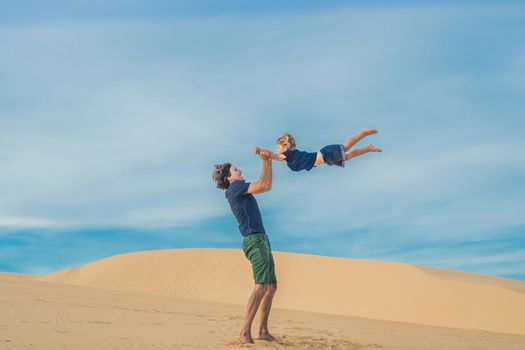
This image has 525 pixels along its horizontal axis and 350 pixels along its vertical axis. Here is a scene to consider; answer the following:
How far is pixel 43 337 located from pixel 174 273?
1966 centimetres

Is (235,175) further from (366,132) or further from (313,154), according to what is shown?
(366,132)

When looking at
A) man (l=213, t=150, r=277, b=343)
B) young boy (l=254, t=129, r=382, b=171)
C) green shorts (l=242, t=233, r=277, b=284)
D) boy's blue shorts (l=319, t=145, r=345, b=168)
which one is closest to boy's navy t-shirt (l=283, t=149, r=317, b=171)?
young boy (l=254, t=129, r=382, b=171)

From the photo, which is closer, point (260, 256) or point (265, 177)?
point (265, 177)

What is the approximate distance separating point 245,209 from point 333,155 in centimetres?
143

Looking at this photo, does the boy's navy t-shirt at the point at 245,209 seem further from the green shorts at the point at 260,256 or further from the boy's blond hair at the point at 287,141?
the boy's blond hair at the point at 287,141

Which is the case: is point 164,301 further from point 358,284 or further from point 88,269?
point 88,269

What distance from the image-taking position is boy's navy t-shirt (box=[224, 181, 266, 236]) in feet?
28.8

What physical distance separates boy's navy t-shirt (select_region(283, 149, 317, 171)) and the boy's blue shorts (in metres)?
0.17

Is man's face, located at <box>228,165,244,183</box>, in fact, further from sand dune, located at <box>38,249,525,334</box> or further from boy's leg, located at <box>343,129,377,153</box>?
sand dune, located at <box>38,249,525,334</box>

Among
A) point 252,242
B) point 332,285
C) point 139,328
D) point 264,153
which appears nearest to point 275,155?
point 264,153

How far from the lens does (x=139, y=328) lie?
10.4 m

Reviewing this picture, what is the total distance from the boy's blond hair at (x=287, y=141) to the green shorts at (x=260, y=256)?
1.26m

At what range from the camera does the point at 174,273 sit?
28.4 meters

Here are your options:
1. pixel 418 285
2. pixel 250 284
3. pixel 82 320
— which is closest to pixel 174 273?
pixel 250 284
